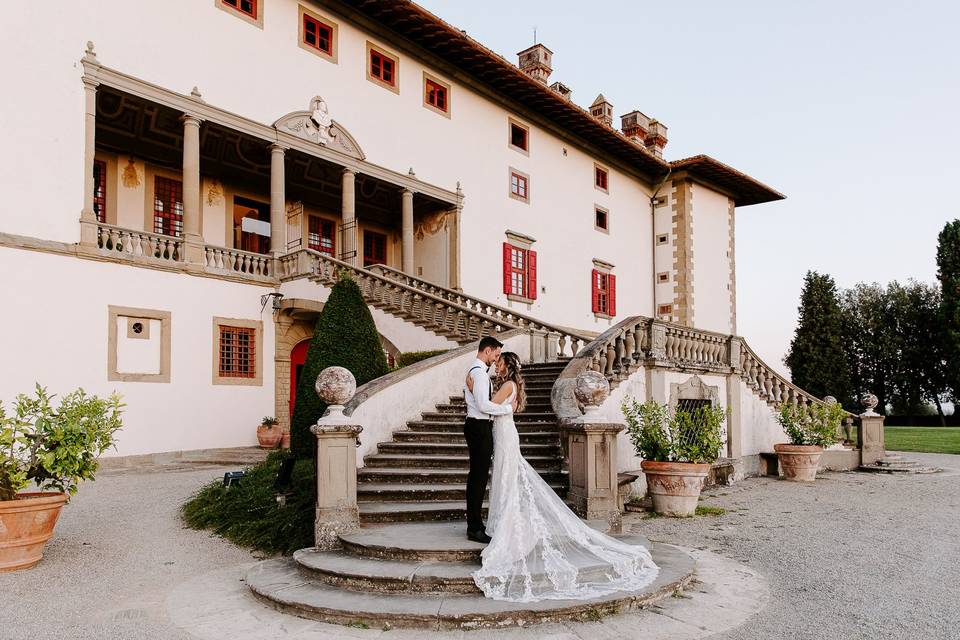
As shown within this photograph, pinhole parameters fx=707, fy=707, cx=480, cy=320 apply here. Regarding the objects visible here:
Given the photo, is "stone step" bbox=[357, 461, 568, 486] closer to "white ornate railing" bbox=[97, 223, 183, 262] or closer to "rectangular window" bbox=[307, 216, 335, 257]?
"white ornate railing" bbox=[97, 223, 183, 262]

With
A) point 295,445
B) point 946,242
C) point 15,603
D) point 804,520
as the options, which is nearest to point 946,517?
point 804,520

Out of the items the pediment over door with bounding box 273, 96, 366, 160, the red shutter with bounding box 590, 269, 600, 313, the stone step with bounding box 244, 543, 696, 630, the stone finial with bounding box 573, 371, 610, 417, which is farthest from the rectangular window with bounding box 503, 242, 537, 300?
the stone step with bounding box 244, 543, 696, 630

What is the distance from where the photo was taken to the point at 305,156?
65.1 ft

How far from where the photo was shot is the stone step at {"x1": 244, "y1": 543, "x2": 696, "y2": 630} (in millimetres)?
5145

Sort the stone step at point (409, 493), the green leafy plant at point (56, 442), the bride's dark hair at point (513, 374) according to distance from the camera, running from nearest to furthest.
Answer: the bride's dark hair at point (513, 374) < the green leafy plant at point (56, 442) < the stone step at point (409, 493)

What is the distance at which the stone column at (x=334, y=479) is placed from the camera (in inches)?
270

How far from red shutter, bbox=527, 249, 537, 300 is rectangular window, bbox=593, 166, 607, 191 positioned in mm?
5568

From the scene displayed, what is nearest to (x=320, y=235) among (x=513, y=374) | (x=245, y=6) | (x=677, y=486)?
(x=245, y=6)

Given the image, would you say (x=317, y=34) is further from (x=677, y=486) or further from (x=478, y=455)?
(x=478, y=455)

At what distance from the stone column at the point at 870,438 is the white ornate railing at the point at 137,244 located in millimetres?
16447

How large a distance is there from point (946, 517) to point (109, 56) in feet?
58.4

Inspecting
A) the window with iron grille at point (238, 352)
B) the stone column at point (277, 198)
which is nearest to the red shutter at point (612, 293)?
the stone column at point (277, 198)

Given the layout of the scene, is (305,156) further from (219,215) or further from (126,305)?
(126,305)

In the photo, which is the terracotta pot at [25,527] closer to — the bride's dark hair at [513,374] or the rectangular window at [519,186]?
the bride's dark hair at [513,374]
